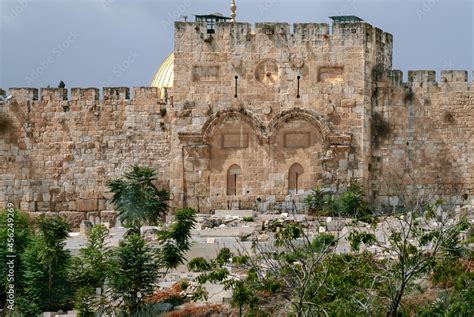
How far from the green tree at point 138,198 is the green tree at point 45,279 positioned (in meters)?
5.24

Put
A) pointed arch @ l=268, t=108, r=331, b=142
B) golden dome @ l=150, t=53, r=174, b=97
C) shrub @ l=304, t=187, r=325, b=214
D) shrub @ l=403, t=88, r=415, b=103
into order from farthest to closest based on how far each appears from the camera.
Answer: golden dome @ l=150, t=53, r=174, b=97 < shrub @ l=403, t=88, r=415, b=103 < pointed arch @ l=268, t=108, r=331, b=142 < shrub @ l=304, t=187, r=325, b=214

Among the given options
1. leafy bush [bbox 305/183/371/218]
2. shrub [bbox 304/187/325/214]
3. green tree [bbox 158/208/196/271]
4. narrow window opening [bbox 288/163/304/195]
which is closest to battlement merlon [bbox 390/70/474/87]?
leafy bush [bbox 305/183/371/218]

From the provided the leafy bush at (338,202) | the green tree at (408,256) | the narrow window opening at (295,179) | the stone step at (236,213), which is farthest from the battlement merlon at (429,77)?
the green tree at (408,256)

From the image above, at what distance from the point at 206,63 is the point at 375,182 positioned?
6.09 m

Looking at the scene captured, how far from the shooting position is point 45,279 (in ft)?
115

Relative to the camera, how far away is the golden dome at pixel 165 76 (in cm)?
4609

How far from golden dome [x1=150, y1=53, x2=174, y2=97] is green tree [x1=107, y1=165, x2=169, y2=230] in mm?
4720

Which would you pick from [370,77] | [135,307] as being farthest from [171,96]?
[135,307]

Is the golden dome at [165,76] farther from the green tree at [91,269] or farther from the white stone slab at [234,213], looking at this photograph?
the green tree at [91,269]

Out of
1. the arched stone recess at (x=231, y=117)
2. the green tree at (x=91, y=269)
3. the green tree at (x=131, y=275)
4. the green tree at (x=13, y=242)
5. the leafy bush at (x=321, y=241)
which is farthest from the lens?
the arched stone recess at (x=231, y=117)

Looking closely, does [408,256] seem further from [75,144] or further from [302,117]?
[75,144]

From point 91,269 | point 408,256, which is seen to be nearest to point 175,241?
point 91,269

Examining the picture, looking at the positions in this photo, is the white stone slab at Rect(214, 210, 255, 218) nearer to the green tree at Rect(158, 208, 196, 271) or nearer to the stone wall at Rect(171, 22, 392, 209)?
the stone wall at Rect(171, 22, 392, 209)

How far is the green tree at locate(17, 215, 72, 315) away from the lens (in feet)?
114
